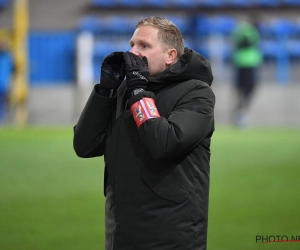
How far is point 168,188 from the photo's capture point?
3189 millimetres

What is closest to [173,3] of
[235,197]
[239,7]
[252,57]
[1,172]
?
[239,7]

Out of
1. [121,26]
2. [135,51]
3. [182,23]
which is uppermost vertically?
[182,23]

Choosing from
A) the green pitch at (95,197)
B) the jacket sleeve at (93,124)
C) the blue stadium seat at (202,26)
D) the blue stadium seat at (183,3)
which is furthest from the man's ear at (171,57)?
the blue stadium seat at (183,3)

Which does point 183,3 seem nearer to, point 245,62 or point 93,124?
point 245,62

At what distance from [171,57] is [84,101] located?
18.0 metres

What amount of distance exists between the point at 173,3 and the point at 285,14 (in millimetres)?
3752

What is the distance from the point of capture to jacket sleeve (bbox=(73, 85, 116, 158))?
3.37m

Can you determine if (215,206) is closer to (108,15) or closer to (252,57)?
(252,57)

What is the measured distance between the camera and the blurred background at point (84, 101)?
609 centimetres

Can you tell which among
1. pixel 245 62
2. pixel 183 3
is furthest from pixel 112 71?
pixel 183 3

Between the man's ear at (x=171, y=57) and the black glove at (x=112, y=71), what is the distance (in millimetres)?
207

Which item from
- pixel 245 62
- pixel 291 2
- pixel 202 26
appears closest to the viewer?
pixel 245 62

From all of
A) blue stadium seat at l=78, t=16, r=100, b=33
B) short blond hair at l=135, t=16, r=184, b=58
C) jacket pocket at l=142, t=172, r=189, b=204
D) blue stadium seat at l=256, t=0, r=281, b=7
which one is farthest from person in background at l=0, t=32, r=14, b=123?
jacket pocket at l=142, t=172, r=189, b=204

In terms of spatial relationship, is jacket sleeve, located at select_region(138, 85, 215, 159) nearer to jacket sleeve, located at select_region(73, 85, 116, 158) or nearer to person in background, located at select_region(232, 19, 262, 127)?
jacket sleeve, located at select_region(73, 85, 116, 158)
